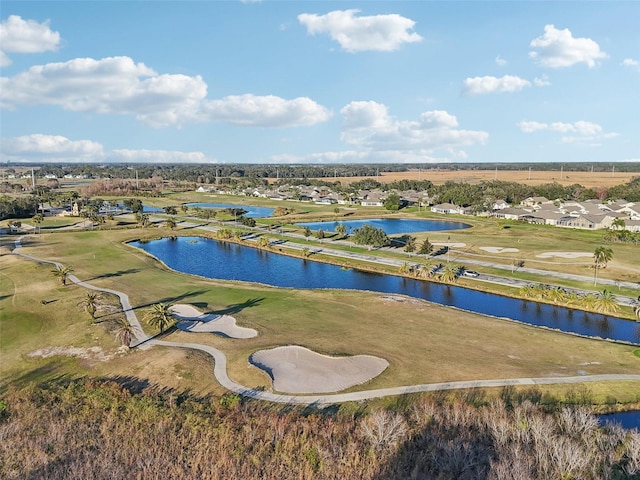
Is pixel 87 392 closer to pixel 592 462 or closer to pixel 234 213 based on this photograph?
pixel 592 462

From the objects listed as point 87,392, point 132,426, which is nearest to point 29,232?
point 87,392

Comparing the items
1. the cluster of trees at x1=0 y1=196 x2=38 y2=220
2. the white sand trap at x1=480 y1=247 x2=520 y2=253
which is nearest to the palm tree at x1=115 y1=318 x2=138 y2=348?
the white sand trap at x1=480 y1=247 x2=520 y2=253

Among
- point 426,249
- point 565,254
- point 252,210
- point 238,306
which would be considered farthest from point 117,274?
point 252,210

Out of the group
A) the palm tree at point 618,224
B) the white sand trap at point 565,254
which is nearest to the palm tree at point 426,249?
the white sand trap at point 565,254

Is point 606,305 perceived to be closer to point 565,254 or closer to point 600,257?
point 600,257

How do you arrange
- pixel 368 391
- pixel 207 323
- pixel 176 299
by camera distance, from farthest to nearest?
pixel 176 299 → pixel 207 323 → pixel 368 391

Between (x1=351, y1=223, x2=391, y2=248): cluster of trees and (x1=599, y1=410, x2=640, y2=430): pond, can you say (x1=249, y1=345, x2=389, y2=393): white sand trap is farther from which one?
(x1=351, y1=223, x2=391, y2=248): cluster of trees
